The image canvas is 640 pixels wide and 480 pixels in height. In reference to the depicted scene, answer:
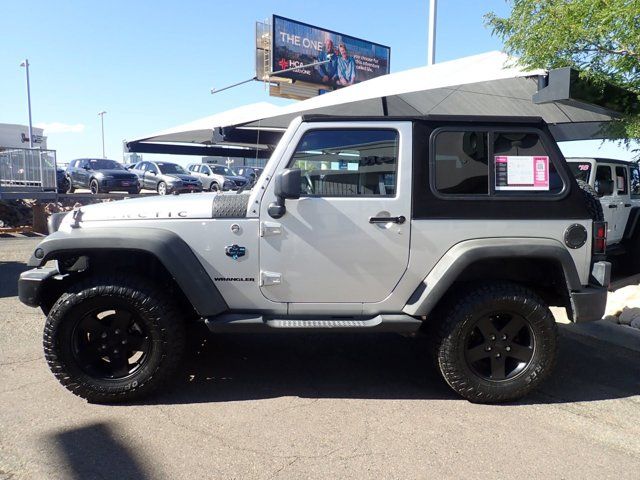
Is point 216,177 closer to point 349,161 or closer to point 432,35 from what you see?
point 432,35

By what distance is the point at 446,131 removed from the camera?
134 inches

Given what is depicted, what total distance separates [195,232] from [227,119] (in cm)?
843

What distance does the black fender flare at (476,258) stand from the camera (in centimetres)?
322

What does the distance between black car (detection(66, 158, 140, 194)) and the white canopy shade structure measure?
8.34 meters

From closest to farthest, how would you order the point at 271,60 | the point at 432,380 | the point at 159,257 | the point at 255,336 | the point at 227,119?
the point at 159,257 < the point at 432,380 < the point at 255,336 < the point at 227,119 < the point at 271,60

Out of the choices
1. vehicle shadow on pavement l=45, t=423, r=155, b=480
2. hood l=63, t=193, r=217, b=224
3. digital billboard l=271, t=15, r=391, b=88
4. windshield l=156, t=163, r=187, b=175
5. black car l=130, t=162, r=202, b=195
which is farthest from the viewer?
digital billboard l=271, t=15, r=391, b=88

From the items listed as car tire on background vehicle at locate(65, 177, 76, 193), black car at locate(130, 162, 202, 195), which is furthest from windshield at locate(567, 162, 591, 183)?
car tire on background vehicle at locate(65, 177, 76, 193)

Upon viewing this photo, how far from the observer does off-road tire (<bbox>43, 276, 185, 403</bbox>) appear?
10.6 ft

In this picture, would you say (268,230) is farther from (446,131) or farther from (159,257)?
(446,131)

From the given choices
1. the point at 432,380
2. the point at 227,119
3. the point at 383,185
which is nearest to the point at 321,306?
the point at 383,185

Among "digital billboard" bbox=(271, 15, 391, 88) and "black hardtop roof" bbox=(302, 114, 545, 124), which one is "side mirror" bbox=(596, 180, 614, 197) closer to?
"black hardtop roof" bbox=(302, 114, 545, 124)

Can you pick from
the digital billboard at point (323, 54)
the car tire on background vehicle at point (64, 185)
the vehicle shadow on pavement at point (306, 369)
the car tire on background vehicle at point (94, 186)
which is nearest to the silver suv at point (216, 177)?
the car tire on background vehicle at point (94, 186)

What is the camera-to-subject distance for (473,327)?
3375mm

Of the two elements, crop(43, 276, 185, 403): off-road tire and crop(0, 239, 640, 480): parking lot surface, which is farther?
crop(43, 276, 185, 403): off-road tire
